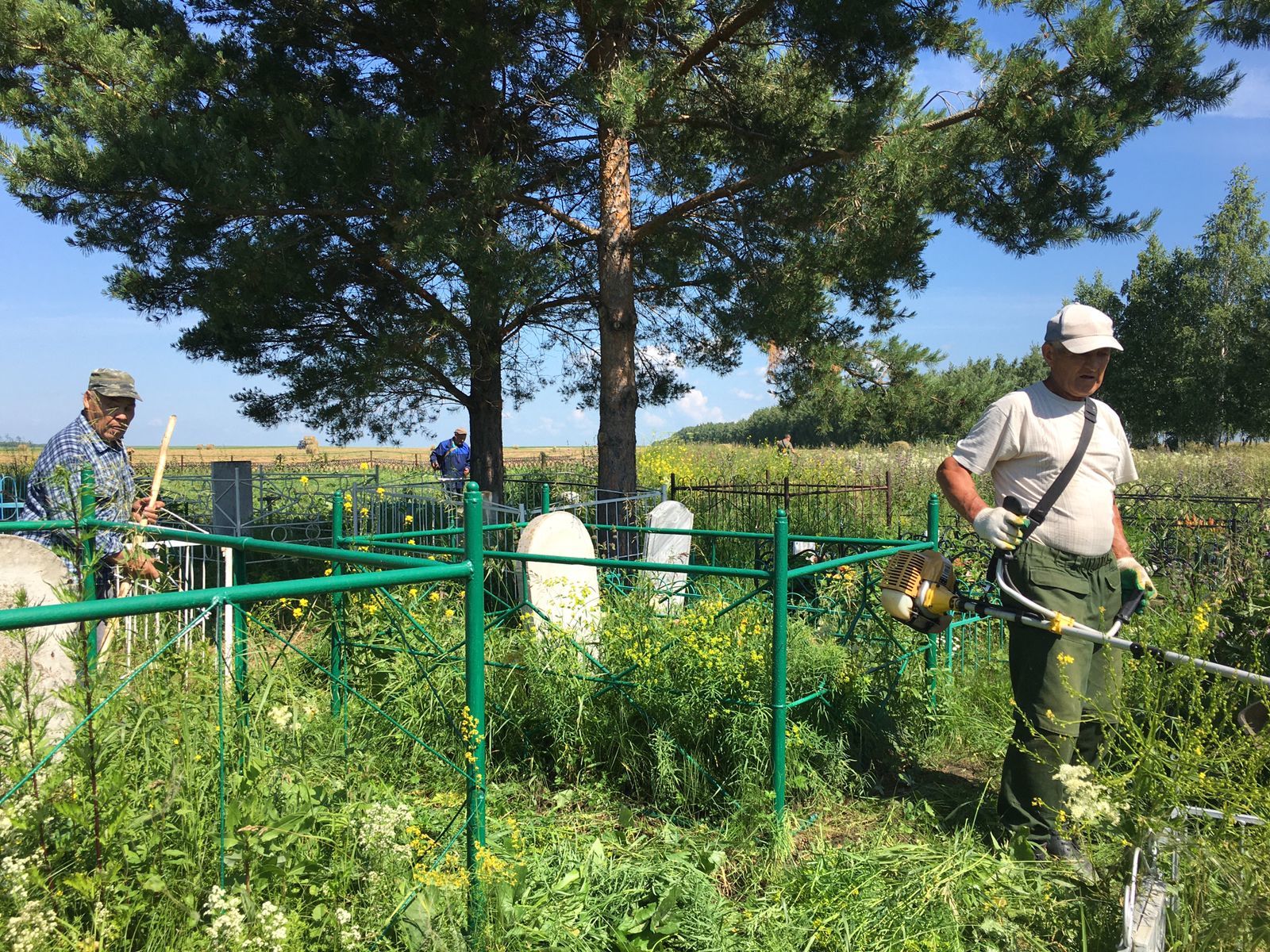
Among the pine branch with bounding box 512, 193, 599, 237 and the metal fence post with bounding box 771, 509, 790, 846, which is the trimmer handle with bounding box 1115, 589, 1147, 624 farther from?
the pine branch with bounding box 512, 193, 599, 237

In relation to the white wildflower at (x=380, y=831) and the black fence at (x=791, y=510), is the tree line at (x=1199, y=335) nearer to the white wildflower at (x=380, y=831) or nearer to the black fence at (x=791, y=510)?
the black fence at (x=791, y=510)

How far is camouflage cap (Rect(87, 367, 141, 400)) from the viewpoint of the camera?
427 cm

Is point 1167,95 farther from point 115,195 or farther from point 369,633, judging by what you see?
point 115,195

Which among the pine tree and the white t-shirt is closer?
the white t-shirt

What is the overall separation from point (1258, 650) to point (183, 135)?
897 centimetres

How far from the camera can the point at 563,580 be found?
477 centimetres

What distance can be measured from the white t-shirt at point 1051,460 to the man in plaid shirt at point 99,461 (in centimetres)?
378

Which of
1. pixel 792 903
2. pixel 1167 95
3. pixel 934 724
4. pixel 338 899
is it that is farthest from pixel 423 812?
pixel 1167 95

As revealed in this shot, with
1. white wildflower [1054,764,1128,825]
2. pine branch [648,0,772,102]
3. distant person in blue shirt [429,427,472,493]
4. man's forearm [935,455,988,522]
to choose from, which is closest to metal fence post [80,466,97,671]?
white wildflower [1054,764,1128,825]

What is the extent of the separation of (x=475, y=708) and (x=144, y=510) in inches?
101

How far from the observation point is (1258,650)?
3807 mm

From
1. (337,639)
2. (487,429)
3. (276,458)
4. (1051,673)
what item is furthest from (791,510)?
(276,458)

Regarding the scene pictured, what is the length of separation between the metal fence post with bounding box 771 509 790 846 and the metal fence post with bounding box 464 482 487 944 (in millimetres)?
1228

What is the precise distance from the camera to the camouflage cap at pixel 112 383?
427cm
